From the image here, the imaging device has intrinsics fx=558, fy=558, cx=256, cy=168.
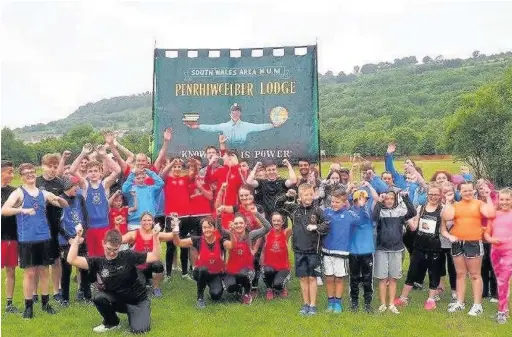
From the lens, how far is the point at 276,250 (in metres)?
7.99

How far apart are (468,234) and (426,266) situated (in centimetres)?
83

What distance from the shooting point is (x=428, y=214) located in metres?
7.62

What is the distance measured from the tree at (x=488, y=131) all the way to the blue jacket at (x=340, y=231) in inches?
1407

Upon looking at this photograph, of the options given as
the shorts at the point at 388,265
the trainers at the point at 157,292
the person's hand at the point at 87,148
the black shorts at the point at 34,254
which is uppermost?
the person's hand at the point at 87,148


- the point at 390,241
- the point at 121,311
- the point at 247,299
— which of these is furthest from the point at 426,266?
the point at 121,311

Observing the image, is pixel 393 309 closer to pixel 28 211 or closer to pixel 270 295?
pixel 270 295

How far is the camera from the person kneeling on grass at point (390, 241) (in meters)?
7.43

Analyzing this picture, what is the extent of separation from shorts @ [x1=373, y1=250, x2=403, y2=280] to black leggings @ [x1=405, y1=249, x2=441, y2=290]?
1.29 ft

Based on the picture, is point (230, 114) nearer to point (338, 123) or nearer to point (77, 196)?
point (77, 196)

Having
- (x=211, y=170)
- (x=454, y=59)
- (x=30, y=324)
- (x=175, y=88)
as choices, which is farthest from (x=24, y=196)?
(x=454, y=59)

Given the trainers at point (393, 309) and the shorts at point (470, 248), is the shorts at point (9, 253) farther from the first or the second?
the shorts at point (470, 248)

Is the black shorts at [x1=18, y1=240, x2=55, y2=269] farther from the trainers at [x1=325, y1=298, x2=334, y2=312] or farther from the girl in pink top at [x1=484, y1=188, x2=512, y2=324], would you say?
the girl in pink top at [x1=484, y1=188, x2=512, y2=324]

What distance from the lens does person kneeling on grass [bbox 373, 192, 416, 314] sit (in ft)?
24.4

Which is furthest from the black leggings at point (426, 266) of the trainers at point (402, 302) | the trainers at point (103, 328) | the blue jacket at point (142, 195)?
the trainers at point (103, 328)
